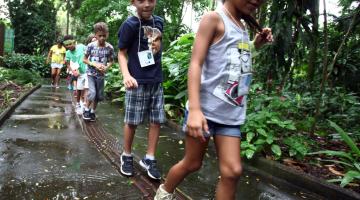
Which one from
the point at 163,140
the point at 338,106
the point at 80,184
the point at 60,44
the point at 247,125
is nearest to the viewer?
the point at 80,184

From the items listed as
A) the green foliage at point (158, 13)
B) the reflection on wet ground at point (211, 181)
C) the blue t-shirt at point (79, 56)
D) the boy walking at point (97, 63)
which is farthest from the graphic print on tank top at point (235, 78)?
the green foliage at point (158, 13)

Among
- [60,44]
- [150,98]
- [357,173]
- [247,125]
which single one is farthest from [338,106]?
[60,44]

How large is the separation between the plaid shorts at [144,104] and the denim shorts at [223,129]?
4.81ft

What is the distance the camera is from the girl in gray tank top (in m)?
2.38

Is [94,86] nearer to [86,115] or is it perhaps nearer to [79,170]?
[86,115]

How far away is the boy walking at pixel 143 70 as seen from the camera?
12.2 feet

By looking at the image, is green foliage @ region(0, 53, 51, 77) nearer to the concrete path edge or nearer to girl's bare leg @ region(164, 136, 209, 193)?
the concrete path edge

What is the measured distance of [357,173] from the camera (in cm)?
372

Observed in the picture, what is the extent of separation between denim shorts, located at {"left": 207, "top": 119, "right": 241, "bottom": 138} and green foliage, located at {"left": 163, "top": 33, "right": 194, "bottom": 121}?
14.4 ft

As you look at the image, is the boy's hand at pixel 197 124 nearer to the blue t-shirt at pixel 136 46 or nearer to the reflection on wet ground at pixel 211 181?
the reflection on wet ground at pixel 211 181

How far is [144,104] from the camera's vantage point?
12.7ft

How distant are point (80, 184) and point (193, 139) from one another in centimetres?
152

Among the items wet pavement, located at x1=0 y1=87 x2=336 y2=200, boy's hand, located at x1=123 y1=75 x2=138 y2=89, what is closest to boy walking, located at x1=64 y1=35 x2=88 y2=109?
wet pavement, located at x1=0 y1=87 x2=336 y2=200

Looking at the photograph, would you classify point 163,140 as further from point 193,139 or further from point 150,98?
point 193,139
